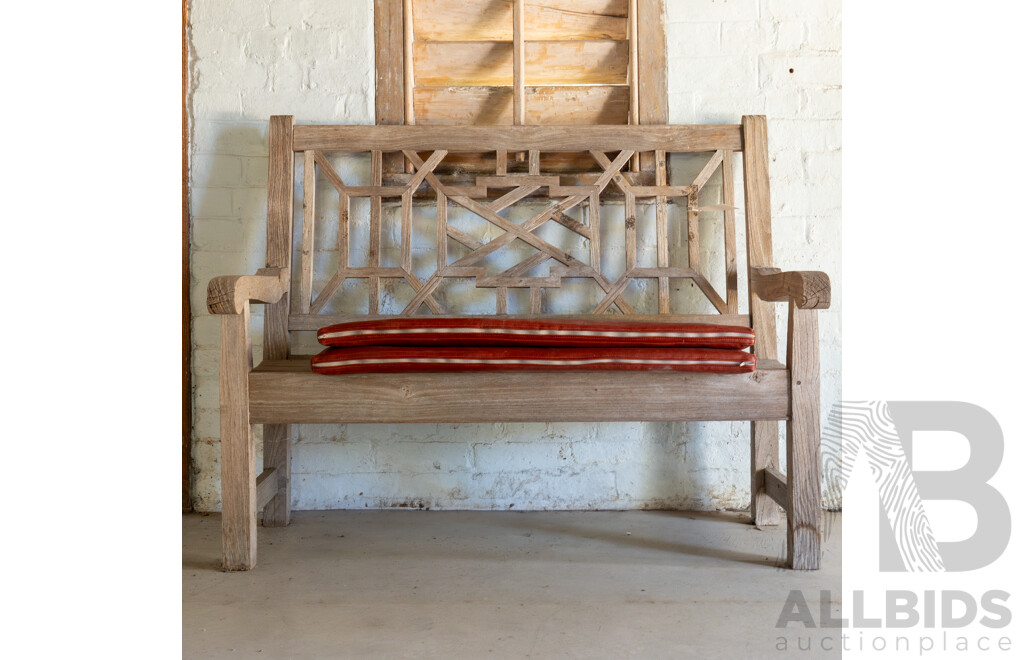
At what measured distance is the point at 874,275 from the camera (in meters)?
0.80

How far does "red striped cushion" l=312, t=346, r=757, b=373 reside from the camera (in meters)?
1.87

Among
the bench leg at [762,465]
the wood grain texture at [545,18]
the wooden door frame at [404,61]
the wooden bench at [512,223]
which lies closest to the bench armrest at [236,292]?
the wooden bench at [512,223]

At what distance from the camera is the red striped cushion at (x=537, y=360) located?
1.87 metres

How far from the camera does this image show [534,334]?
1884mm

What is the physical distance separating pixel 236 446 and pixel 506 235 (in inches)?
39.3

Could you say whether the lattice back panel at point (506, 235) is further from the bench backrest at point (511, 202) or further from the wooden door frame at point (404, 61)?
the wooden door frame at point (404, 61)

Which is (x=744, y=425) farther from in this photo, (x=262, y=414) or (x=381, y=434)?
(x=262, y=414)

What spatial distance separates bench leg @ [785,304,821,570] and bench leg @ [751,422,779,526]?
387 mm

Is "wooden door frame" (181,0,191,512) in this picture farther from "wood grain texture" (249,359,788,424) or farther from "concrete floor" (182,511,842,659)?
"wood grain texture" (249,359,788,424)

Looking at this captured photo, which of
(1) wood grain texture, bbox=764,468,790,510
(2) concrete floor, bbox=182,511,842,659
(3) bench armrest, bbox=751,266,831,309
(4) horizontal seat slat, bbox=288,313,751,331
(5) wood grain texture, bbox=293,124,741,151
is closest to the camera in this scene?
(2) concrete floor, bbox=182,511,842,659

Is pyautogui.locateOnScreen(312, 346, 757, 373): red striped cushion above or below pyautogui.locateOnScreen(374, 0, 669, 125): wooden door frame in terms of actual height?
below

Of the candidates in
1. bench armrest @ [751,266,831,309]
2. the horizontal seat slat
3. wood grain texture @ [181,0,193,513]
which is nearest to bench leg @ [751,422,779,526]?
the horizontal seat slat

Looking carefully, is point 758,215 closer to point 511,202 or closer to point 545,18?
point 511,202

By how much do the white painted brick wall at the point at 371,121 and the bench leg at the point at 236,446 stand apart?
61 cm
